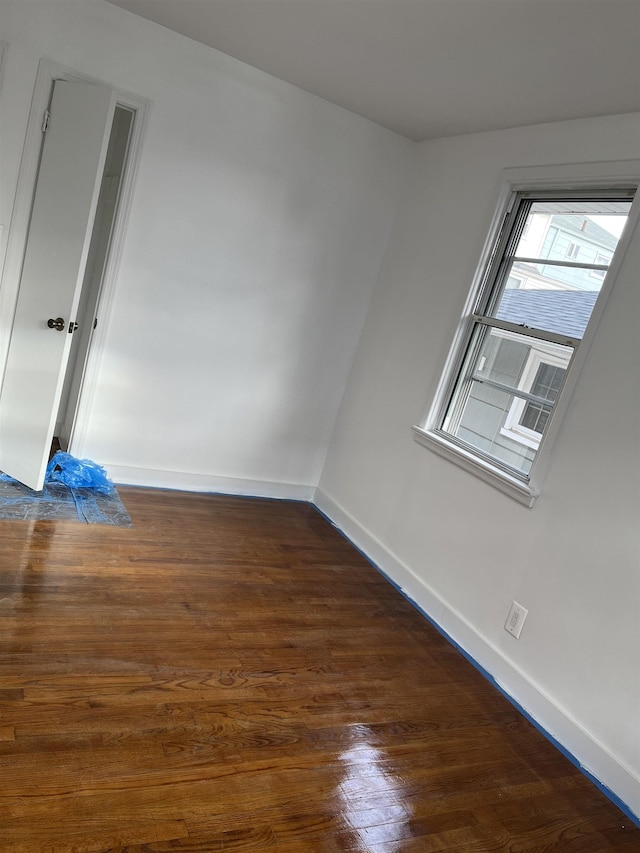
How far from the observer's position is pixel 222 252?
411cm

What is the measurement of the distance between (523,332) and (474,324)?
1.28 feet

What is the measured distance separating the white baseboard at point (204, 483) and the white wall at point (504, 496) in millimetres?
274

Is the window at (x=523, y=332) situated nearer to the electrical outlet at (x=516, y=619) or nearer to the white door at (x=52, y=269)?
the electrical outlet at (x=516, y=619)

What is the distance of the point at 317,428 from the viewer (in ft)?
15.6

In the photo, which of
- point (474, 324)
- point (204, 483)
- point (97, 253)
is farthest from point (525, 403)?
point (97, 253)

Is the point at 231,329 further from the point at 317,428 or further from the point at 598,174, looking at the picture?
the point at 598,174

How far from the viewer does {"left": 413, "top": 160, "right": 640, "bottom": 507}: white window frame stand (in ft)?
9.57

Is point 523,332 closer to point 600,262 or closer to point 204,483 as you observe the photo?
point 600,262

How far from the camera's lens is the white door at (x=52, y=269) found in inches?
134

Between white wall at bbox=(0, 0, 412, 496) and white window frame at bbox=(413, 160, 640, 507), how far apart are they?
1045mm

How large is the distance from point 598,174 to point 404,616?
7.65 ft

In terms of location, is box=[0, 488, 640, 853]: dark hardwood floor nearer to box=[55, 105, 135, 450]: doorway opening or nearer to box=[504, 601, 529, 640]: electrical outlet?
box=[504, 601, 529, 640]: electrical outlet

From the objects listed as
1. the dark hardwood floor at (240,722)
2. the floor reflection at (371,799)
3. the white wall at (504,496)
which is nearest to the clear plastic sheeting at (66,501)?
the dark hardwood floor at (240,722)

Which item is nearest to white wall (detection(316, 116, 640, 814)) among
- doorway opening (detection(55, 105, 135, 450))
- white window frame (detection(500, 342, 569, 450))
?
white window frame (detection(500, 342, 569, 450))
